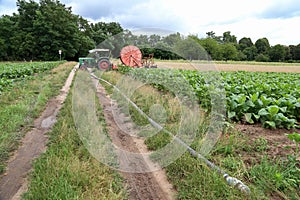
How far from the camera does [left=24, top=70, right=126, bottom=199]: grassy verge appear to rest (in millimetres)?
2127

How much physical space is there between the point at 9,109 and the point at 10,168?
107 inches

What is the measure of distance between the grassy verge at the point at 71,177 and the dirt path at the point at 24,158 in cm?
14

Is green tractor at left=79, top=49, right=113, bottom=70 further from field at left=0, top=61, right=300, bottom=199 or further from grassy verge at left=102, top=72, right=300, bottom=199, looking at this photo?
grassy verge at left=102, top=72, right=300, bottom=199

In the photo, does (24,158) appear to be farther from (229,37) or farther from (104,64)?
(229,37)

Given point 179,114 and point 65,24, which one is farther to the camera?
point 65,24

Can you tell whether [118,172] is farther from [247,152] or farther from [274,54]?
[274,54]

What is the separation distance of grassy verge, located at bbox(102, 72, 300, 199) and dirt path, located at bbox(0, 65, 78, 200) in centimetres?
167

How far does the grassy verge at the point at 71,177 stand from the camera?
2.13 m

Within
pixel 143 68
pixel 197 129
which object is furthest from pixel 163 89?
pixel 197 129

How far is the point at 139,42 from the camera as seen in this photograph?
14.6 ft

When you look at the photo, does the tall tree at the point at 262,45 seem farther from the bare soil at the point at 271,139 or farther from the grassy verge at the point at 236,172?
the grassy verge at the point at 236,172

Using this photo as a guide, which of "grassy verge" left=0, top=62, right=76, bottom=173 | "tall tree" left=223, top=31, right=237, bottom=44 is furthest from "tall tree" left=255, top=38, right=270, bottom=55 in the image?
"grassy verge" left=0, top=62, right=76, bottom=173

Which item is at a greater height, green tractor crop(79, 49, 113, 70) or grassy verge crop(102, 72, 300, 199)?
green tractor crop(79, 49, 113, 70)

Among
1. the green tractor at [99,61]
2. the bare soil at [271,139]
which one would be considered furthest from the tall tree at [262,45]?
the bare soil at [271,139]
